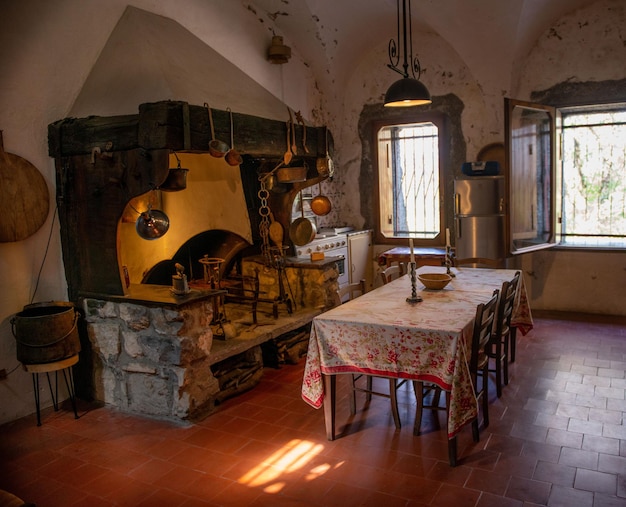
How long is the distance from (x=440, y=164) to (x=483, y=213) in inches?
45.1

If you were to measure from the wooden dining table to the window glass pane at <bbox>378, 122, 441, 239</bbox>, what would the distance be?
4017mm

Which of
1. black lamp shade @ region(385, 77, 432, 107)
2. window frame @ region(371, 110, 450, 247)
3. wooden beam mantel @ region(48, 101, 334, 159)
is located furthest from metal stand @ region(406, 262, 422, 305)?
window frame @ region(371, 110, 450, 247)

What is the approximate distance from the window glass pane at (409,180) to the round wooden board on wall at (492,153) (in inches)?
30.1

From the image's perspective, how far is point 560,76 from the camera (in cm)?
654

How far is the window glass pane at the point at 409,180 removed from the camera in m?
7.85

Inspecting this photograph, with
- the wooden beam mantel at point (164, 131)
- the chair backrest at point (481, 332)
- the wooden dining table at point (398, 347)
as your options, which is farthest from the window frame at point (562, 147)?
the wooden beam mantel at point (164, 131)

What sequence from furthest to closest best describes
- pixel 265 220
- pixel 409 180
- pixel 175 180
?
1. pixel 409 180
2. pixel 265 220
3. pixel 175 180

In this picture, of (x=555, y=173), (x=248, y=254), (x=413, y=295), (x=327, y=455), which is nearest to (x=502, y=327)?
(x=413, y=295)

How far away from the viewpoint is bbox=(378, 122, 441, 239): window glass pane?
7848 mm

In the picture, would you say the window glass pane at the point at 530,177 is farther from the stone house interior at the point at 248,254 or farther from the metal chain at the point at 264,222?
the metal chain at the point at 264,222

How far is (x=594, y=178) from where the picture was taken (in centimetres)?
686

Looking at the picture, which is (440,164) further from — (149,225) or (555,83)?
(149,225)

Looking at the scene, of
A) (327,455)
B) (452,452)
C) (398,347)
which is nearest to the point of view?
(452,452)

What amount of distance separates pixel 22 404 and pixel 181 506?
6.41 ft
